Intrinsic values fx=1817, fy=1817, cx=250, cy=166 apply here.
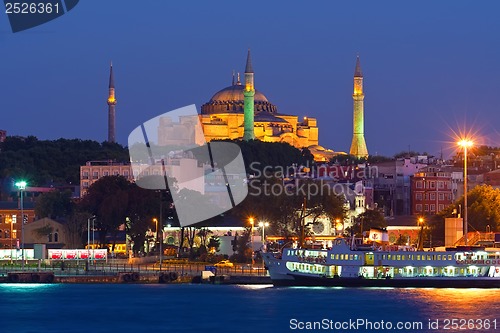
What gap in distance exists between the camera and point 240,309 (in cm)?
6525

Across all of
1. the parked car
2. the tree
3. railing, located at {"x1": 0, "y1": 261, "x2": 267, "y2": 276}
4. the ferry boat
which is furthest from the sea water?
the tree

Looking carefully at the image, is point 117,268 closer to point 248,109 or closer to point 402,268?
point 402,268

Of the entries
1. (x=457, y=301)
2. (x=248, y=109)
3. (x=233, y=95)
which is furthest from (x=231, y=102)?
(x=457, y=301)

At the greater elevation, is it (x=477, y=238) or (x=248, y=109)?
(x=248, y=109)

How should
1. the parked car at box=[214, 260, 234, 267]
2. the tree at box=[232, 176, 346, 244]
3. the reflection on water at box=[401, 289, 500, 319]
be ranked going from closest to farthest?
the reflection on water at box=[401, 289, 500, 319]
the parked car at box=[214, 260, 234, 267]
the tree at box=[232, 176, 346, 244]

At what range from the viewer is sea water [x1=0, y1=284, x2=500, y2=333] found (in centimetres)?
6034

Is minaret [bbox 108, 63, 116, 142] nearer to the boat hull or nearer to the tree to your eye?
the tree

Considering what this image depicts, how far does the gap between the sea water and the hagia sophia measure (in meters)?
84.9

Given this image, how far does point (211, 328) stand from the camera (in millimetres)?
60469

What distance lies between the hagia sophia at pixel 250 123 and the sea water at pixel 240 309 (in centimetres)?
8493

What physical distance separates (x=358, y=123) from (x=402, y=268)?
3634 inches

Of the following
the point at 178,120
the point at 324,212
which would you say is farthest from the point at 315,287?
the point at 178,120

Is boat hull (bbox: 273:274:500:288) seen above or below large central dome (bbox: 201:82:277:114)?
below

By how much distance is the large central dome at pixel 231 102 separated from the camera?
17750 centimetres
